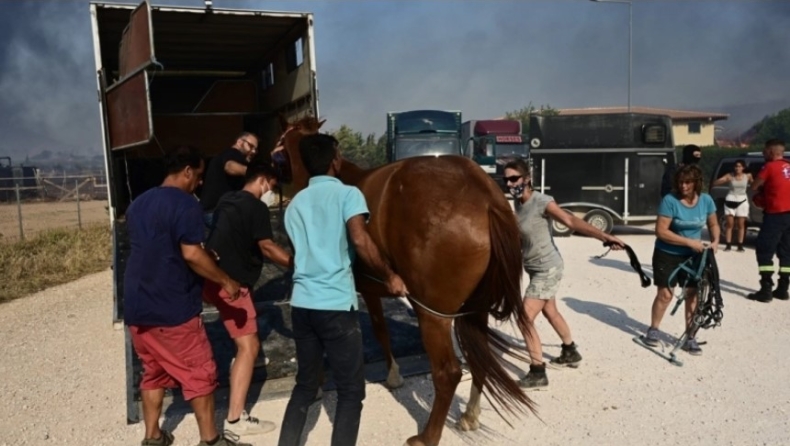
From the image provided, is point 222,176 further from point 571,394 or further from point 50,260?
point 50,260

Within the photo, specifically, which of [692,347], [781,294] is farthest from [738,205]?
[692,347]

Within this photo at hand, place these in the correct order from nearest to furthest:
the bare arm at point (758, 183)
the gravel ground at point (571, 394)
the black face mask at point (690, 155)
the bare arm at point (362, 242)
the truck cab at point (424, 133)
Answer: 1. the bare arm at point (362, 242)
2. the gravel ground at point (571, 394)
3. the bare arm at point (758, 183)
4. the black face mask at point (690, 155)
5. the truck cab at point (424, 133)

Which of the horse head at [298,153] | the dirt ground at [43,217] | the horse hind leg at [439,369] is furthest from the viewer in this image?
the dirt ground at [43,217]

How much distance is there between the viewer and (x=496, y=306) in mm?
3498

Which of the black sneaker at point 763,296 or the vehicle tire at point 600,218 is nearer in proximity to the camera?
the black sneaker at point 763,296

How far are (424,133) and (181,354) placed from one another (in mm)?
17025

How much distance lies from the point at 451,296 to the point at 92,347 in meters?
4.07

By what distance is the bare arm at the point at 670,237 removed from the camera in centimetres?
479

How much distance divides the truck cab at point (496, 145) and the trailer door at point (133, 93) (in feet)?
62.3

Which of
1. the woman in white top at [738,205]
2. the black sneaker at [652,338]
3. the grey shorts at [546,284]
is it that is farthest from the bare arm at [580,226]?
the woman in white top at [738,205]

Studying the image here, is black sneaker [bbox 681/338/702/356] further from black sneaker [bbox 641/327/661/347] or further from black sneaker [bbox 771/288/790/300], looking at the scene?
black sneaker [bbox 771/288/790/300]

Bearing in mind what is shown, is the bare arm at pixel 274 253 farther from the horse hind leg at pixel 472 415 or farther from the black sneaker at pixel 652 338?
the black sneaker at pixel 652 338

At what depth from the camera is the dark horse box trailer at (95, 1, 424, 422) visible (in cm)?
485

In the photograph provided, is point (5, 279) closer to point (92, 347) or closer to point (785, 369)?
point (92, 347)
